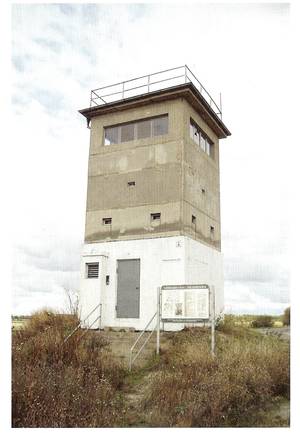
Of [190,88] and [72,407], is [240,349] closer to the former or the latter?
[72,407]

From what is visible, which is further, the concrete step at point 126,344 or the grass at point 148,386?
the concrete step at point 126,344

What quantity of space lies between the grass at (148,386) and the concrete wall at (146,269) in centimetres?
376

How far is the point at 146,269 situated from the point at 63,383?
7.73 m

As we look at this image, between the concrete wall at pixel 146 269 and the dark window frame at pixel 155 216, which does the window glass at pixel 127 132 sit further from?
the concrete wall at pixel 146 269

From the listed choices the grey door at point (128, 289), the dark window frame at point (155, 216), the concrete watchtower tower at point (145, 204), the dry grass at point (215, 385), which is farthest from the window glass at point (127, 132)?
the dry grass at point (215, 385)

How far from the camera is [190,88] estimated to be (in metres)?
16.8

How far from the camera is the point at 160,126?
17656 millimetres

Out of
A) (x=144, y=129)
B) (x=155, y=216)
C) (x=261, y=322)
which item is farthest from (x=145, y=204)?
(x=261, y=322)

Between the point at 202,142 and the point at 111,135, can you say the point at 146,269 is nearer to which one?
the point at 111,135

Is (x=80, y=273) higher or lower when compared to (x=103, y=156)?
lower

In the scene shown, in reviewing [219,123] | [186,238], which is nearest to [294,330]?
[186,238]

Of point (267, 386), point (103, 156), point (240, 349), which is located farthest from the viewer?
point (103, 156)

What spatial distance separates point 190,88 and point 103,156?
455cm

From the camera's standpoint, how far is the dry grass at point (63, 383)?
25.6 feet
